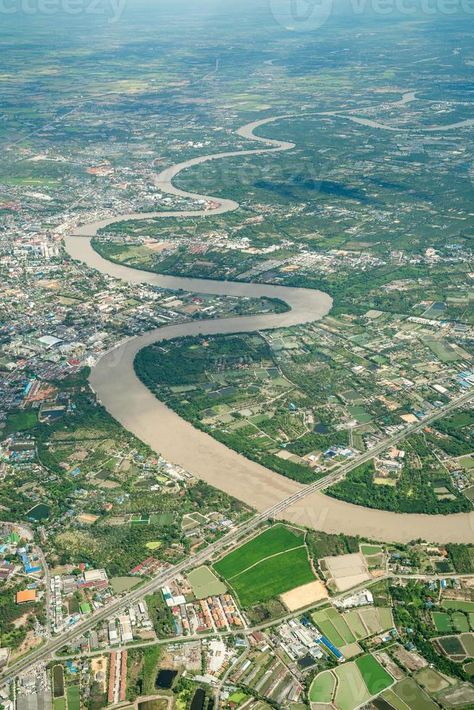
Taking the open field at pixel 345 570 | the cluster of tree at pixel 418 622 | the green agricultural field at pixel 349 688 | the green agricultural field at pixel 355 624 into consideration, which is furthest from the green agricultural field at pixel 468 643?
the open field at pixel 345 570

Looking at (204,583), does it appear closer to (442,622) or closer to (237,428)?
(442,622)

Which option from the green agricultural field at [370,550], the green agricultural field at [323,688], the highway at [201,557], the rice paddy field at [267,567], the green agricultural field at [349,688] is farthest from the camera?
the green agricultural field at [370,550]

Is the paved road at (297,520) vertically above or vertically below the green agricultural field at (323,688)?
above

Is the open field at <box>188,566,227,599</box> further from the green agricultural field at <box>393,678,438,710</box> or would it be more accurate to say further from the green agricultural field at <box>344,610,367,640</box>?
the green agricultural field at <box>393,678,438,710</box>

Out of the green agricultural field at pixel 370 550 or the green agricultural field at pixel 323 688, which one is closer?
the green agricultural field at pixel 323 688

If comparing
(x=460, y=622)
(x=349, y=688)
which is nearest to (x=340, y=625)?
(x=349, y=688)

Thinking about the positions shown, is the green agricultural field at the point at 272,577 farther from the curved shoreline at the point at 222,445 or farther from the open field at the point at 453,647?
the open field at the point at 453,647
